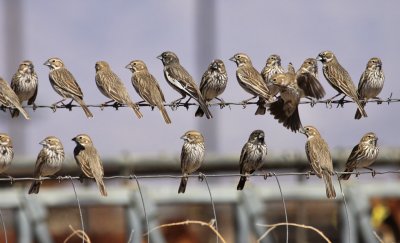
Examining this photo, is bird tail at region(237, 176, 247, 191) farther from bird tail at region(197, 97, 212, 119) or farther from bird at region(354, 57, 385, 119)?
bird at region(354, 57, 385, 119)

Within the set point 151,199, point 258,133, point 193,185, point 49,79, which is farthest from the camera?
point 193,185

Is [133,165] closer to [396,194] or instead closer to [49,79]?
[396,194]

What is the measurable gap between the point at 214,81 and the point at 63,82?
5.26 ft

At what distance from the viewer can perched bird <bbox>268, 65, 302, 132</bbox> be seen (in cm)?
1300

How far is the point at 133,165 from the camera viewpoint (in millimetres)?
22891

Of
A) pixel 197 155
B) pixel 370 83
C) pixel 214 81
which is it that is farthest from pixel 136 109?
pixel 370 83

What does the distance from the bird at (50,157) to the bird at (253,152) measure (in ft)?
5.67

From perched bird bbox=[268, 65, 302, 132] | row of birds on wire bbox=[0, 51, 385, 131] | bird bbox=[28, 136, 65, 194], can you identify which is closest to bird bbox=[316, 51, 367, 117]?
row of birds on wire bbox=[0, 51, 385, 131]

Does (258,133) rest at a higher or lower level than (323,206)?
higher

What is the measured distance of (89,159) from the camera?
13406mm

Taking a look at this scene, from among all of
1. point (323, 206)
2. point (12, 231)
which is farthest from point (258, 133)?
point (323, 206)

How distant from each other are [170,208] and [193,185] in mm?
1138

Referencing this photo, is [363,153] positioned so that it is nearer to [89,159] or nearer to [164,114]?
[164,114]

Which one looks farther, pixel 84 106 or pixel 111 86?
pixel 111 86
